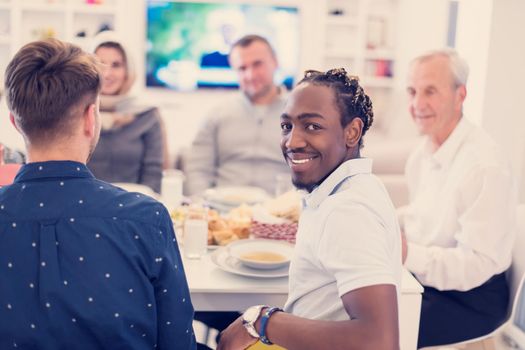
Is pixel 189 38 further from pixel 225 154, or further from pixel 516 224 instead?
pixel 516 224

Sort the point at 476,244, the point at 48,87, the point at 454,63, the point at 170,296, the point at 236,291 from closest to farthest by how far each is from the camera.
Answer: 1. the point at 48,87
2. the point at 170,296
3. the point at 236,291
4. the point at 476,244
5. the point at 454,63

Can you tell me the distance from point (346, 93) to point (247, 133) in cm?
194

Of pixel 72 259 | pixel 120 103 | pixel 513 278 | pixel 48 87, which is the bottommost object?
pixel 513 278

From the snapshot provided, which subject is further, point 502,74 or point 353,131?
point 502,74

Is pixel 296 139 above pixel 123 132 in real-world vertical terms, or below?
above

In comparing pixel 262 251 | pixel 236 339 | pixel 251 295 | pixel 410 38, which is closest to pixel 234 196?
Result: pixel 262 251

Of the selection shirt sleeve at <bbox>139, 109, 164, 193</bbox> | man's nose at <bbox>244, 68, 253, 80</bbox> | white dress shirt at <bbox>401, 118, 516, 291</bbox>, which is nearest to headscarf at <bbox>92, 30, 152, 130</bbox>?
shirt sleeve at <bbox>139, 109, 164, 193</bbox>

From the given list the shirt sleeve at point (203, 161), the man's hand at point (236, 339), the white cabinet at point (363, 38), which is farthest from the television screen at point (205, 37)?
the man's hand at point (236, 339)

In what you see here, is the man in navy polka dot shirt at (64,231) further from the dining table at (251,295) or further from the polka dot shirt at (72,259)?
the dining table at (251,295)

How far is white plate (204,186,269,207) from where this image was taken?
7.72ft

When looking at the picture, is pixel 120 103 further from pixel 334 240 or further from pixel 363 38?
pixel 363 38

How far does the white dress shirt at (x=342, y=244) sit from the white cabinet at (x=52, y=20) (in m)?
4.39

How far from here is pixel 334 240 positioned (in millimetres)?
1149

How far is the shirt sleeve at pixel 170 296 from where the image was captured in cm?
115
